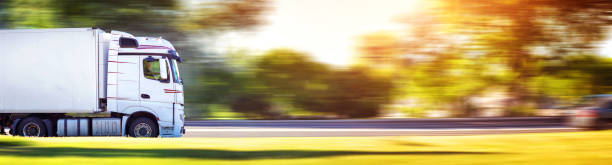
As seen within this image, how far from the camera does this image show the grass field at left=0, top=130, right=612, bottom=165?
7977mm

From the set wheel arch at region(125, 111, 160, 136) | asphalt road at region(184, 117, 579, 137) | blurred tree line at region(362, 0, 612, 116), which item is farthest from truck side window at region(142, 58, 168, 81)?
blurred tree line at region(362, 0, 612, 116)

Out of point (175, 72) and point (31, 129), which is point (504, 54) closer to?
point (175, 72)

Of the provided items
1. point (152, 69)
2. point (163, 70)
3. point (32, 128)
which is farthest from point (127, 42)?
point (32, 128)

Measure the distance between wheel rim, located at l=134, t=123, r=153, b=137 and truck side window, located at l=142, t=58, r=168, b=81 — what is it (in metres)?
1.00

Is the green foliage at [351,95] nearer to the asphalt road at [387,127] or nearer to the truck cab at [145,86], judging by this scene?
the asphalt road at [387,127]

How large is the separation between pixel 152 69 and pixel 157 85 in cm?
34

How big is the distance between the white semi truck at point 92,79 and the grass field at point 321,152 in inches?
84.6

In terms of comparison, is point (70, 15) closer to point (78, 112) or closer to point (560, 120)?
point (78, 112)

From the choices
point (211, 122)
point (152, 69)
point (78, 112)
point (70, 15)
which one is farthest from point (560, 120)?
point (70, 15)

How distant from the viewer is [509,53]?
1994 cm

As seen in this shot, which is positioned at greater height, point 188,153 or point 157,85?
point 157,85

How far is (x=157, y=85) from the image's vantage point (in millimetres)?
12820

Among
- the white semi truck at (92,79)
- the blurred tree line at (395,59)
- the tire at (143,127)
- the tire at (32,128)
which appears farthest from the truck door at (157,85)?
the blurred tree line at (395,59)

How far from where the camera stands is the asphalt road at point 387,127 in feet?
50.2
